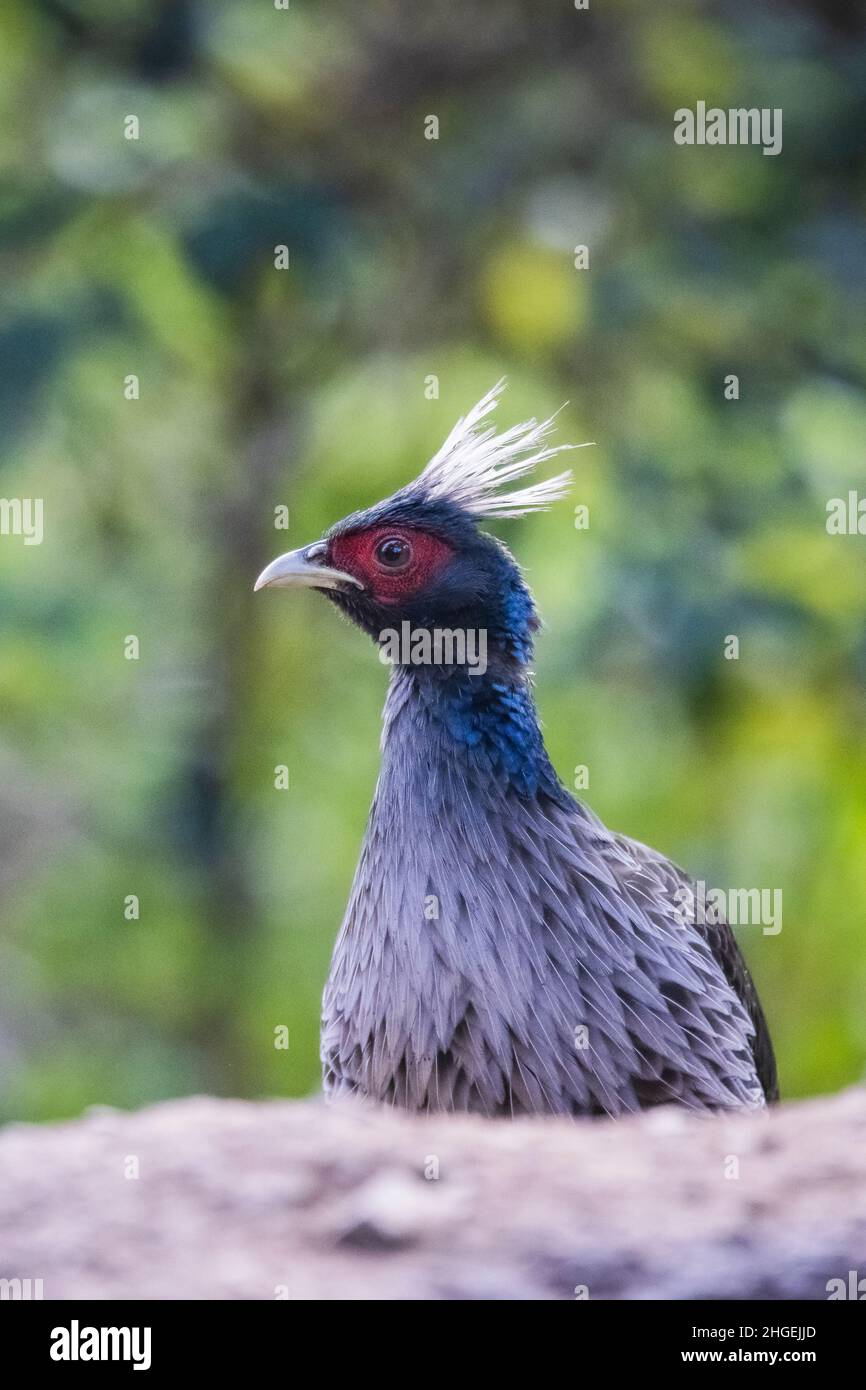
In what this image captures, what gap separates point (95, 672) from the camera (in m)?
7.46

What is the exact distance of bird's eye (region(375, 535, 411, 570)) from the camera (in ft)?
13.3

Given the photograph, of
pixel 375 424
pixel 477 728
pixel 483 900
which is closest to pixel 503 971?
pixel 483 900

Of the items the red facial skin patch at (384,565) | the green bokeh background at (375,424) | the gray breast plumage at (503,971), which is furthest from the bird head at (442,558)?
the green bokeh background at (375,424)

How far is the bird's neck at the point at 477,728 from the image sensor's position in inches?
155

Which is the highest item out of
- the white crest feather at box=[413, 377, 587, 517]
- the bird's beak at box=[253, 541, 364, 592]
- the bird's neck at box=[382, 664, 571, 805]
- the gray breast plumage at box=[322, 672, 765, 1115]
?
the white crest feather at box=[413, 377, 587, 517]

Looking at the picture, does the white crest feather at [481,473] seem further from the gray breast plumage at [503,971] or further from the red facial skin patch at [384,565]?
the gray breast plumage at [503,971]

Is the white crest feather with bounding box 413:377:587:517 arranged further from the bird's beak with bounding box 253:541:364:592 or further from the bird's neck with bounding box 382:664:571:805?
the bird's neck with bounding box 382:664:571:805

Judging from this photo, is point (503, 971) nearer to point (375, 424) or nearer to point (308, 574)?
point (308, 574)

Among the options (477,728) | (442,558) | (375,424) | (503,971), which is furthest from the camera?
(375,424)

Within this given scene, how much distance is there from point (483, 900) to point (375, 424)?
3873mm

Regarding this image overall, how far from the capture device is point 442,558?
13.3ft

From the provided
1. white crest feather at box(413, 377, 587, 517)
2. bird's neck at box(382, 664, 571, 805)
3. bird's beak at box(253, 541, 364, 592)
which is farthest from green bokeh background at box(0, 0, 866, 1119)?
bird's neck at box(382, 664, 571, 805)

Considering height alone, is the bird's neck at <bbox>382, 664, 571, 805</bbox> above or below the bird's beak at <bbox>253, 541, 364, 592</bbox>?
below

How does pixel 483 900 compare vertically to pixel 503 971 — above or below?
above
